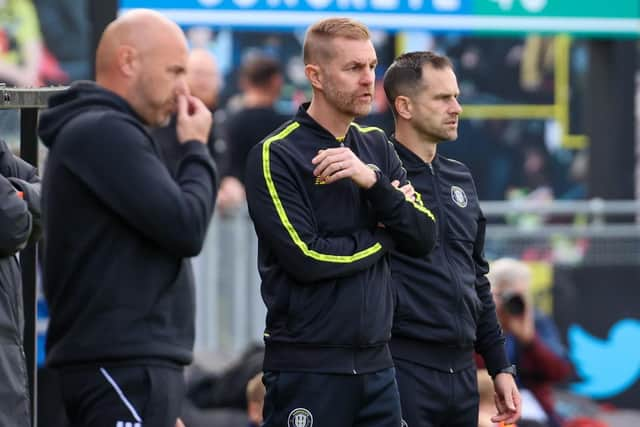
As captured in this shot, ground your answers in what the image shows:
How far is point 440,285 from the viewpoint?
5309 mm

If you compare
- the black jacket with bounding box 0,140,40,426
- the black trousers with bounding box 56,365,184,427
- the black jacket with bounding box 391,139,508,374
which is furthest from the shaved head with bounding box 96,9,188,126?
the black jacket with bounding box 391,139,508,374

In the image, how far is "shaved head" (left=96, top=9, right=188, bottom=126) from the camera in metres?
4.20

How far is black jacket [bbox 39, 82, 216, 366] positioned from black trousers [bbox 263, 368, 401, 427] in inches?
27.1

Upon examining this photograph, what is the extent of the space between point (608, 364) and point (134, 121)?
632 cm

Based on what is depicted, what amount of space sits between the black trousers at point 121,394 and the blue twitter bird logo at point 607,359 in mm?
5981

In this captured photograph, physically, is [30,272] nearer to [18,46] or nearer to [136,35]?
[136,35]

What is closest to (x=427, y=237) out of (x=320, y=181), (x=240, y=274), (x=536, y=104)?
(x=320, y=181)

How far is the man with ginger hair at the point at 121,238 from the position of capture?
13.4 ft

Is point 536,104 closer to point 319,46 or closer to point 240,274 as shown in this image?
point 240,274

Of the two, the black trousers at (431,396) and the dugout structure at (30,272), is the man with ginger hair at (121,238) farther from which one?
the dugout structure at (30,272)

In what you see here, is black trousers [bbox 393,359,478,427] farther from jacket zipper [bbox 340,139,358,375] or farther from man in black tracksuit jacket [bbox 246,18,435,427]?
jacket zipper [bbox 340,139,358,375]

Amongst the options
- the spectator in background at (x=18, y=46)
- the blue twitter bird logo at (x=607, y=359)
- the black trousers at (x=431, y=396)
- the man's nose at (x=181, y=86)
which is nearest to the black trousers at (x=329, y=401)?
the black trousers at (x=431, y=396)

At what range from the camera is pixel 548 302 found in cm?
993

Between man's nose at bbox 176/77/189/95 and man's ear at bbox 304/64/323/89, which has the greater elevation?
man's nose at bbox 176/77/189/95
